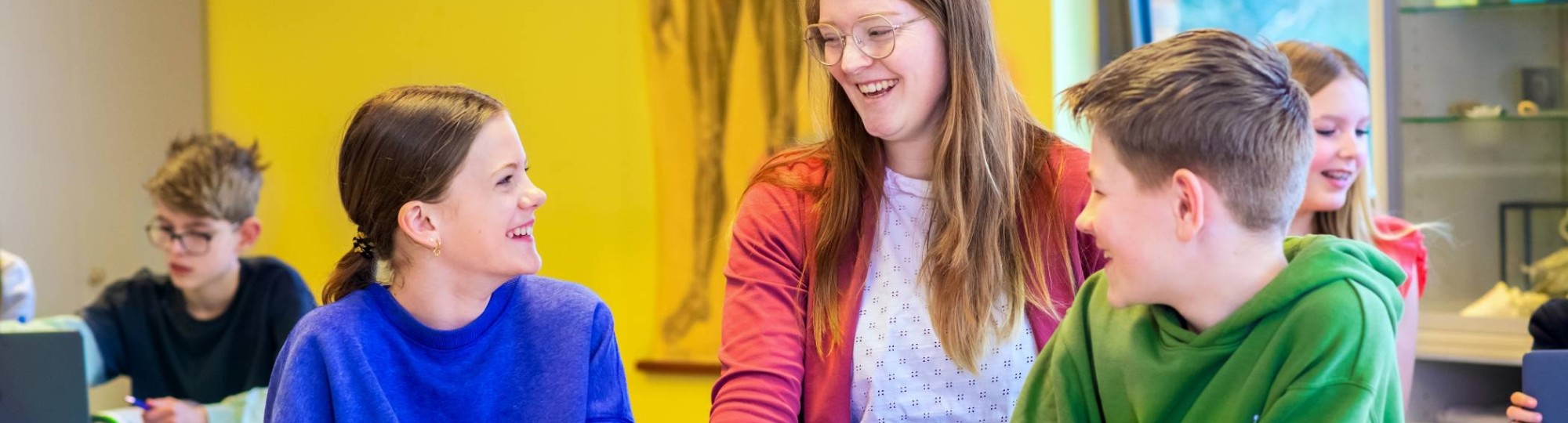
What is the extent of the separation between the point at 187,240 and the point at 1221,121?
7.17 ft

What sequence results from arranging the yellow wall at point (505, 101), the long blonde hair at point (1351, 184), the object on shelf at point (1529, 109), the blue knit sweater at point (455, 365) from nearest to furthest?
1. the blue knit sweater at point (455, 365)
2. the long blonde hair at point (1351, 184)
3. the object on shelf at point (1529, 109)
4. the yellow wall at point (505, 101)

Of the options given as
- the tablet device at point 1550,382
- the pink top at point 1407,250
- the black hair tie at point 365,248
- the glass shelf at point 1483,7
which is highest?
the glass shelf at point 1483,7

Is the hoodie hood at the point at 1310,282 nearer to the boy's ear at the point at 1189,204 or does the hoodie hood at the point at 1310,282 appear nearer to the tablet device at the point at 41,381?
the boy's ear at the point at 1189,204

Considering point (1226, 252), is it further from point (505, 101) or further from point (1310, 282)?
point (505, 101)

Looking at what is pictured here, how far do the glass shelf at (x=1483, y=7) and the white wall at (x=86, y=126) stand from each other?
3.20 meters

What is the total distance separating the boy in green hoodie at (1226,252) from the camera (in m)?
1.16

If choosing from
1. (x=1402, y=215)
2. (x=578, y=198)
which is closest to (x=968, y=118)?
(x=1402, y=215)

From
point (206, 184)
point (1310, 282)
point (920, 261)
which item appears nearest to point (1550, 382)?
point (1310, 282)

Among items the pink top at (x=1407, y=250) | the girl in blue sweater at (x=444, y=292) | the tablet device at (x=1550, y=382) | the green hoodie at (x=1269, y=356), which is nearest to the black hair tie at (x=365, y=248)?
the girl in blue sweater at (x=444, y=292)

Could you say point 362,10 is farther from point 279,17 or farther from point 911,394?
point 911,394

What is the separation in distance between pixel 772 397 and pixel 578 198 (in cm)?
211

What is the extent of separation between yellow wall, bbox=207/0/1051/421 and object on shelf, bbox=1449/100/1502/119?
5.92ft

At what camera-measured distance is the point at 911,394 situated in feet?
5.38

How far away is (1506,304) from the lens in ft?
8.93
